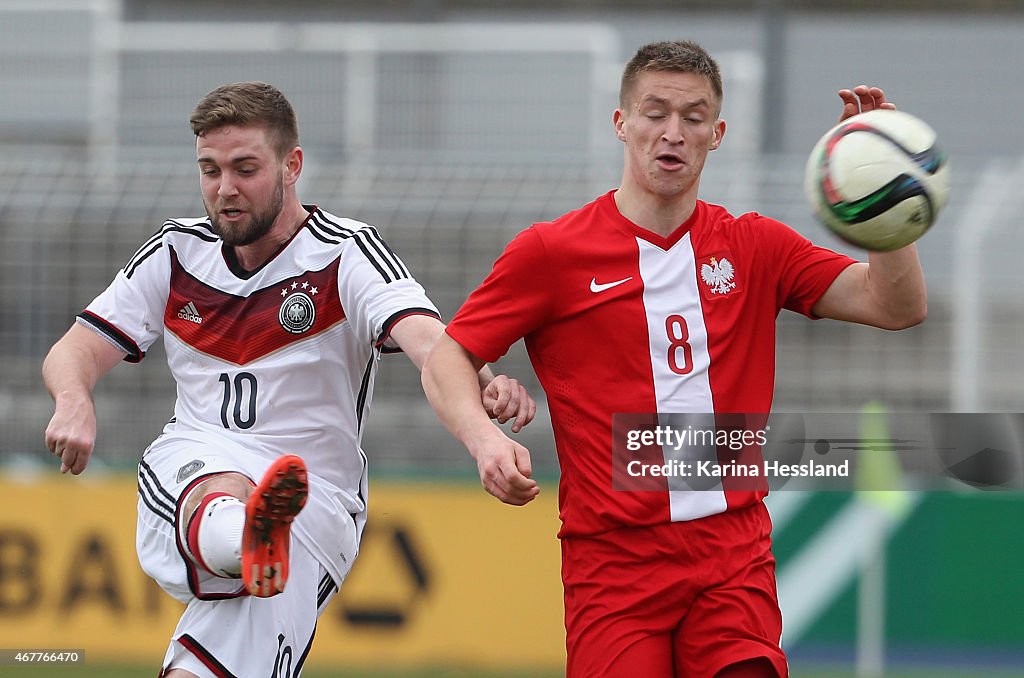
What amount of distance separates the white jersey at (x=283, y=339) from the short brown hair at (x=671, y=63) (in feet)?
3.19

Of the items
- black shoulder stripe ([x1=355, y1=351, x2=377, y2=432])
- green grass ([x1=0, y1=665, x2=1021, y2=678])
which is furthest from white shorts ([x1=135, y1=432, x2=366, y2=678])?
green grass ([x1=0, y1=665, x2=1021, y2=678])

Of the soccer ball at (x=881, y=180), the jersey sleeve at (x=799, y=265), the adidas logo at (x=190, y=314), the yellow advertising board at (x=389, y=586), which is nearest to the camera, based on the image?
the soccer ball at (x=881, y=180)

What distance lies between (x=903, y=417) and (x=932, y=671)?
5.70ft

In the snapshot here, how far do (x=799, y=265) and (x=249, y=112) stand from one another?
1821 millimetres

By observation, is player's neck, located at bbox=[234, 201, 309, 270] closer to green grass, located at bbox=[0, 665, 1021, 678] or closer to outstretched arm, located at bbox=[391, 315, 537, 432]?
outstretched arm, located at bbox=[391, 315, 537, 432]

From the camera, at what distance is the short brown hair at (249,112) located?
4.81m

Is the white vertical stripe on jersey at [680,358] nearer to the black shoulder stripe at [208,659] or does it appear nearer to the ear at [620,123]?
the ear at [620,123]

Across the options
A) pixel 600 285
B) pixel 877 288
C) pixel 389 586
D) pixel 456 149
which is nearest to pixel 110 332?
pixel 600 285

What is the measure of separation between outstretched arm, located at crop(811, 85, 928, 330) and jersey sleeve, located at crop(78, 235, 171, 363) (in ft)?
7.30

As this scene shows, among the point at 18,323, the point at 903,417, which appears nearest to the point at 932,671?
the point at 903,417

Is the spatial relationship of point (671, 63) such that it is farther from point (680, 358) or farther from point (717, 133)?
point (680, 358)

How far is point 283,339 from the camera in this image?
16.1ft

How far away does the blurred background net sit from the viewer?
10.2 metres

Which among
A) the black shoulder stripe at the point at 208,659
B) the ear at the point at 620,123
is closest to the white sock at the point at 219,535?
the black shoulder stripe at the point at 208,659
